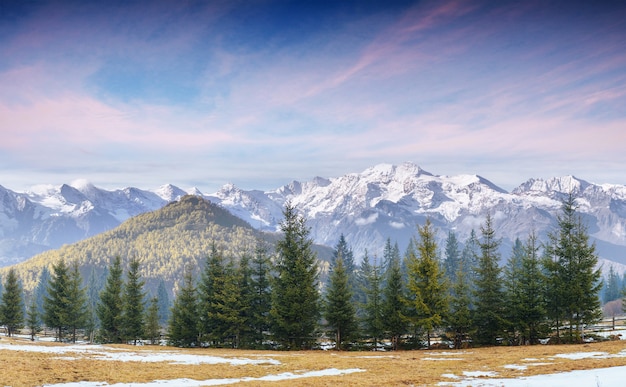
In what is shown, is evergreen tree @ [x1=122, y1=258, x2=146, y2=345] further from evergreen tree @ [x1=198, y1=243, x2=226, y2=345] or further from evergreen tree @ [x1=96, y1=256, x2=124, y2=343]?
evergreen tree @ [x1=198, y1=243, x2=226, y2=345]

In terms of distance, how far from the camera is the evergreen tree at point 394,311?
42094mm

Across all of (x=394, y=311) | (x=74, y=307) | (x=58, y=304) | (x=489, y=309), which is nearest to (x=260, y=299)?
(x=394, y=311)

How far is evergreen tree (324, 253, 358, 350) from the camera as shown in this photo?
43094 mm

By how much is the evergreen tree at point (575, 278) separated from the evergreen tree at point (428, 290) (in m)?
10.2

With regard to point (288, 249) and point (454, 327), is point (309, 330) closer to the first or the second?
point (288, 249)

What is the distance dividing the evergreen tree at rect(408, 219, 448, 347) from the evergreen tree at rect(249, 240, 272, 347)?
1501cm

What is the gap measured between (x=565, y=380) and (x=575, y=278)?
2696 cm

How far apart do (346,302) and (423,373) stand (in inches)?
852

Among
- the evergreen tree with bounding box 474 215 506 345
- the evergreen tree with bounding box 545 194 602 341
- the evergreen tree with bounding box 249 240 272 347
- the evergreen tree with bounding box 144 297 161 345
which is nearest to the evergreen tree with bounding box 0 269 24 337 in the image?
the evergreen tree with bounding box 144 297 161 345

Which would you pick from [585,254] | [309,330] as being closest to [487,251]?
[585,254]

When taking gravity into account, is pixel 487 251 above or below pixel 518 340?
above

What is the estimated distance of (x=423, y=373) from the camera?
72.1 feet

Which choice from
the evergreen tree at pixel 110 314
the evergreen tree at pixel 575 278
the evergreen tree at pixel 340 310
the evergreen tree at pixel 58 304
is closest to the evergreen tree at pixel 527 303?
the evergreen tree at pixel 575 278

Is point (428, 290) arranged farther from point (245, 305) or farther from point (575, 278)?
point (245, 305)
